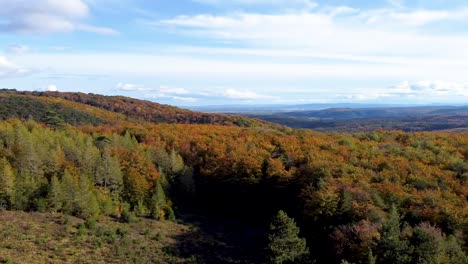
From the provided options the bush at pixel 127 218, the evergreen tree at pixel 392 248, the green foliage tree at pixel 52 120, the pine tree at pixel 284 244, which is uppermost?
the green foliage tree at pixel 52 120

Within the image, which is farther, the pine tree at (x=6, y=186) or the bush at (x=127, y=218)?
the bush at (x=127, y=218)

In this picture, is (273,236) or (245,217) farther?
(245,217)

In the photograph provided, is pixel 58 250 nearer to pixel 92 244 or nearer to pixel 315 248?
pixel 92 244

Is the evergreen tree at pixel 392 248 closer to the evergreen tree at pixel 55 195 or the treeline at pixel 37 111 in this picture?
the evergreen tree at pixel 55 195

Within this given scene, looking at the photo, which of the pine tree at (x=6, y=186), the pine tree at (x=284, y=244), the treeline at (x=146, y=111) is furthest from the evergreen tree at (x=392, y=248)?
the treeline at (x=146, y=111)

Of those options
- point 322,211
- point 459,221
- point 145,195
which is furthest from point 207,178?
point 459,221

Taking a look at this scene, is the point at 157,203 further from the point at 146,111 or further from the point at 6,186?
the point at 146,111

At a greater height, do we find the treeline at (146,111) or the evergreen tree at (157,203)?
the treeline at (146,111)
